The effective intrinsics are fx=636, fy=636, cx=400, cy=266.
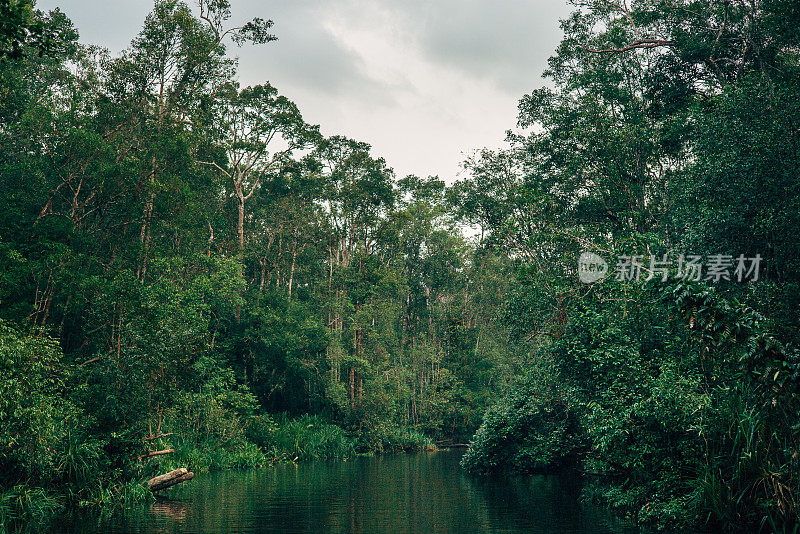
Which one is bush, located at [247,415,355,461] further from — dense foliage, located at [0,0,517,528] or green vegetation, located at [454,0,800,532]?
green vegetation, located at [454,0,800,532]

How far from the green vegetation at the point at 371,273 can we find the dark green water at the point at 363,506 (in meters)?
1.34

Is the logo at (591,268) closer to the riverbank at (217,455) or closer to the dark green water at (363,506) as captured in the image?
the dark green water at (363,506)

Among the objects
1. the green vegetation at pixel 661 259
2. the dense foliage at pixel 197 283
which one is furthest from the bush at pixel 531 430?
the dense foliage at pixel 197 283

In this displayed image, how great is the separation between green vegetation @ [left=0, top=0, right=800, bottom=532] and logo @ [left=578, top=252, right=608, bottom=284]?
383 millimetres

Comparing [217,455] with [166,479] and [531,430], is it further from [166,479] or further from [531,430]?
[531,430]

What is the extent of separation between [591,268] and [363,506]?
9406 millimetres

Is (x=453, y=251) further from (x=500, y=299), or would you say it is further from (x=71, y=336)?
(x=71, y=336)

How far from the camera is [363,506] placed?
17.0m

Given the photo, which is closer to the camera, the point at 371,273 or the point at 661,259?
the point at 661,259

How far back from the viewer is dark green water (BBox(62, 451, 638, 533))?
13.5m

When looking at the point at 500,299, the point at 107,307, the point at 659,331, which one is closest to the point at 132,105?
the point at 107,307

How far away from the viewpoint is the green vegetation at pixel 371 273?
13672 mm

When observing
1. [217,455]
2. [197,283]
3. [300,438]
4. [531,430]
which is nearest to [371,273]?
[300,438]

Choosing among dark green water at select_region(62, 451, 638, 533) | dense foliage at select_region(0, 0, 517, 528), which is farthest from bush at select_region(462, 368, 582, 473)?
dense foliage at select_region(0, 0, 517, 528)
